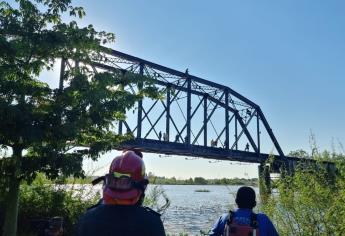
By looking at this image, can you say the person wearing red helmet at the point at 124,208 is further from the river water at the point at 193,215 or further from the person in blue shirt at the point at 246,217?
the river water at the point at 193,215

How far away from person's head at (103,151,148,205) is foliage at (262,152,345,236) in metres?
5.74

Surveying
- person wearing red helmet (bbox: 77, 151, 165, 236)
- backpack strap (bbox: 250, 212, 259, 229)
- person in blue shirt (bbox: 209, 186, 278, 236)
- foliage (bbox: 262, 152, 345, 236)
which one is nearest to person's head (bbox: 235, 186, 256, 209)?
person in blue shirt (bbox: 209, 186, 278, 236)

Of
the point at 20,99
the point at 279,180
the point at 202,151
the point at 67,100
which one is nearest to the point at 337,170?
the point at 279,180

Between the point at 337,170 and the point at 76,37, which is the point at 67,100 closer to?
the point at 76,37

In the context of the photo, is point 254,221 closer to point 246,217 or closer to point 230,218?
point 246,217

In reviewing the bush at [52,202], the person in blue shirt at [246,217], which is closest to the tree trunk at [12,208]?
the bush at [52,202]

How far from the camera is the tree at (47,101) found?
912 cm

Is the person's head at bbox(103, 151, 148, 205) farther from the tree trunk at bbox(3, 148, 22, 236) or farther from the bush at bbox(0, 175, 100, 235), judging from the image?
the bush at bbox(0, 175, 100, 235)

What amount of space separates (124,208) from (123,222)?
0.29 feet

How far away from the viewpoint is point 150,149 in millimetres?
51812

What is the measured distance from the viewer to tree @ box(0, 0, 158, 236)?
912 centimetres

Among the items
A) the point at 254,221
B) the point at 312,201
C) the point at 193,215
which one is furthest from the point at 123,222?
the point at 193,215

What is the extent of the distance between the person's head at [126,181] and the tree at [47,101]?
6340 millimetres

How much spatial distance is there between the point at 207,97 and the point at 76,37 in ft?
199
